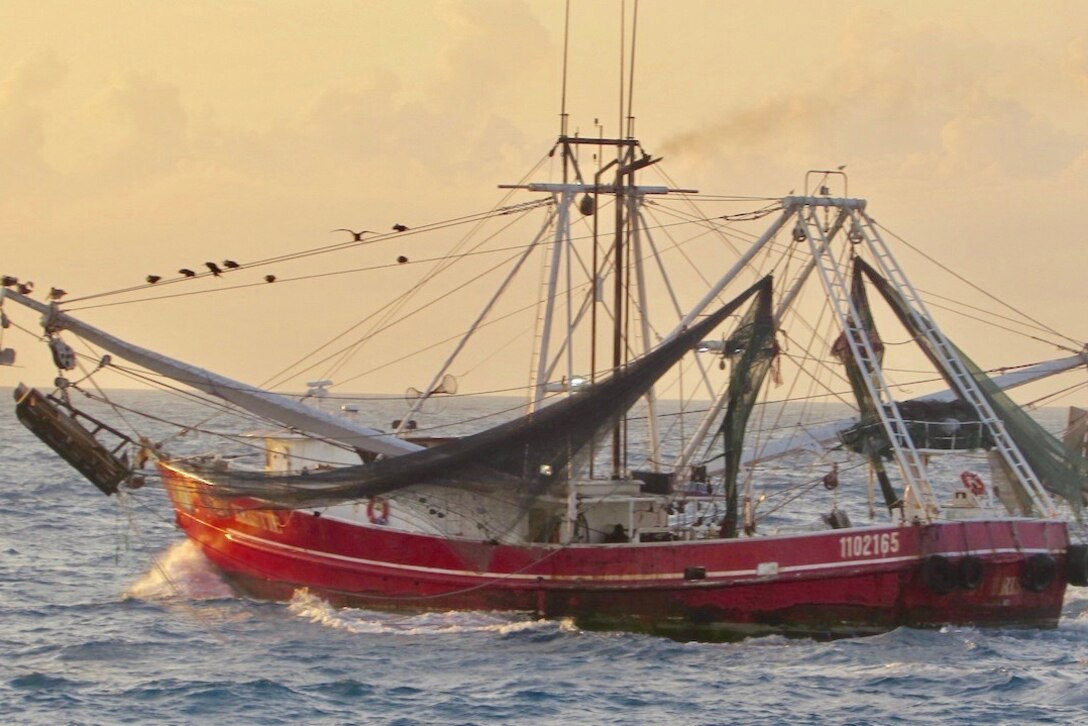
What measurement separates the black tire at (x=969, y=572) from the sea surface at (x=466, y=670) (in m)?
0.94

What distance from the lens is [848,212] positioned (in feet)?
99.7

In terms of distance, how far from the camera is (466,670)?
25.3m

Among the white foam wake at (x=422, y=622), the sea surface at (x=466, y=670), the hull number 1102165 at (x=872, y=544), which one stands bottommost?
the sea surface at (x=466, y=670)

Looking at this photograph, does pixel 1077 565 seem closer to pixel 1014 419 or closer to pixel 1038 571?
pixel 1038 571

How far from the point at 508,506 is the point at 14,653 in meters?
8.40

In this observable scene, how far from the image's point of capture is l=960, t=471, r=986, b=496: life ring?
28.0 metres

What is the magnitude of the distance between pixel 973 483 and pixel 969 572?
85.0 inches

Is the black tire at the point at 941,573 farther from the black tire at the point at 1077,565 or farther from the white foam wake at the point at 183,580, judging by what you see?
the white foam wake at the point at 183,580

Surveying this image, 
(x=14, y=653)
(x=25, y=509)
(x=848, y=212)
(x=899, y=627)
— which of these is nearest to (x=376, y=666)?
(x=14, y=653)

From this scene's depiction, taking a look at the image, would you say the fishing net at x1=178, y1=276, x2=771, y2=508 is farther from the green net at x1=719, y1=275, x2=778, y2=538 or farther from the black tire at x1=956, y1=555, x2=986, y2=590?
the black tire at x1=956, y1=555, x2=986, y2=590

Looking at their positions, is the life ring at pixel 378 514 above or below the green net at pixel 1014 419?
below

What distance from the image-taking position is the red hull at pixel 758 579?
26.6m

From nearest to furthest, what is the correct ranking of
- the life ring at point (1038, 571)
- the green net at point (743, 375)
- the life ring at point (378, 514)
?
the life ring at point (1038, 571), the green net at point (743, 375), the life ring at point (378, 514)

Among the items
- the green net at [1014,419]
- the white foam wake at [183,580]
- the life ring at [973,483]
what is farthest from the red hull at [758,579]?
the white foam wake at [183,580]
